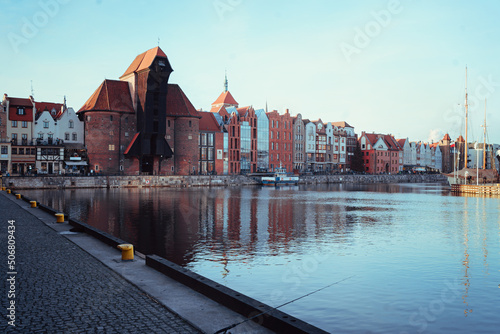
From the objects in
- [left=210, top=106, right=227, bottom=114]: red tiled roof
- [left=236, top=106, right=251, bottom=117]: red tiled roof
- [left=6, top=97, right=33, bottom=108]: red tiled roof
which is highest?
[left=210, top=106, right=227, bottom=114]: red tiled roof

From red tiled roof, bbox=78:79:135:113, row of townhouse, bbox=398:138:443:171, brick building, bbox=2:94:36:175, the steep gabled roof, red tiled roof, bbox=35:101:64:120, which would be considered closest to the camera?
brick building, bbox=2:94:36:175

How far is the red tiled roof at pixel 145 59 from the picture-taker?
87.5 m

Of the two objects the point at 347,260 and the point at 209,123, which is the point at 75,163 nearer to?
the point at 209,123

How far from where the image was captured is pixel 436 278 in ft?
59.8

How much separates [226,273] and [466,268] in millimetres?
10748

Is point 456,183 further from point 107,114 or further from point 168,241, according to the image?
point 168,241

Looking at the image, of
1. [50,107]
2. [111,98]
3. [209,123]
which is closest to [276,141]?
[209,123]

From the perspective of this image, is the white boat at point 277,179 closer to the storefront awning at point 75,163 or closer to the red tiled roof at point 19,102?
the storefront awning at point 75,163

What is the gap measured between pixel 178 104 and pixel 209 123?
14.5 meters

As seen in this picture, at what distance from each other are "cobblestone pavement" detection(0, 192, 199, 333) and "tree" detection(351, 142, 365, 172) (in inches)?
5601

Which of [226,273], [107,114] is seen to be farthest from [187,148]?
[226,273]

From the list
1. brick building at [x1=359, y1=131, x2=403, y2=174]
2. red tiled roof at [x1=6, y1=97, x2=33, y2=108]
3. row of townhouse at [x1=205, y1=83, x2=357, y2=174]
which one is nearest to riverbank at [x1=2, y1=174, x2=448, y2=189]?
row of townhouse at [x1=205, y1=83, x2=357, y2=174]

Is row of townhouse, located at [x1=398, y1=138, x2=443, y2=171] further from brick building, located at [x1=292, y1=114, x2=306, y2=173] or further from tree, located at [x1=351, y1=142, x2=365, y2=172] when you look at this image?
brick building, located at [x1=292, y1=114, x2=306, y2=173]

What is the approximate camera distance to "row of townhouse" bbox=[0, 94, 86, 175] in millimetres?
83625
